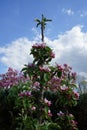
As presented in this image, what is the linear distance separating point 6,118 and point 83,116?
2255 millimetres

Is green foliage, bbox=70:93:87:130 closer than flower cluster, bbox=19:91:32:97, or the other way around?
flower cluster, bbox=19:91:32:97

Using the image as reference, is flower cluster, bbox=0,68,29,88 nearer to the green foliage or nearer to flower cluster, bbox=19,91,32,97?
the green foliage

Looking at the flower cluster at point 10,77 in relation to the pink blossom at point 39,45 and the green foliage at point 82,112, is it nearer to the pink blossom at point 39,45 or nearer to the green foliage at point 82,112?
the green foliage at point 82,112

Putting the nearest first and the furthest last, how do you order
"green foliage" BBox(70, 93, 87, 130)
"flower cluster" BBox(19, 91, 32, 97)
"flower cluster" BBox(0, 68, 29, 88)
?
"flower cluster" BBox(19, 91, 32, 97), "green foliage" BBox(70, 93, 87, 130), "flower cluster" BBox(0, 68, 29, 88)

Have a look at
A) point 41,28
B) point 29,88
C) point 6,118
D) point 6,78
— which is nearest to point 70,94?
point 29,88

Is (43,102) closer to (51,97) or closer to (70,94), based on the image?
(70,94)

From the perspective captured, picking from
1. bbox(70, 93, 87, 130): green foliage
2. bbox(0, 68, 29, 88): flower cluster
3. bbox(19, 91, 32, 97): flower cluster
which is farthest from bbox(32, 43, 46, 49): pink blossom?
bbox(0, 68, 29, 88): flower cluster

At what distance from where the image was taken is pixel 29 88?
19.0 ft

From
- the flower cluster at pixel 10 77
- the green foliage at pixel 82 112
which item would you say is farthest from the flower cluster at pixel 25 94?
the flower cluster at pixel 10 77

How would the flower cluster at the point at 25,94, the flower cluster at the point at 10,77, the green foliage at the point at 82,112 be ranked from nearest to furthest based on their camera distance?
1. the flower cluster at the point at 25,94
2. the green foliage at the point at 82,112
3. the flower cluster at the point at 10,77

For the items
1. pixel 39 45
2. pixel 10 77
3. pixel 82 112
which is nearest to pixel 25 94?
pixel 39 45

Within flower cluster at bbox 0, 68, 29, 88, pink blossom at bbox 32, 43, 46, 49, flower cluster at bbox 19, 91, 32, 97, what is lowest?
flower cluster at bbox 19, 91, 32, 97

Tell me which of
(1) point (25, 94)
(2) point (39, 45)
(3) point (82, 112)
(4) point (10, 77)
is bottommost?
(1) point (25, 94)

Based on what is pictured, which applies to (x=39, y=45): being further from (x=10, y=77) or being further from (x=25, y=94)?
(x=10, y=77)
